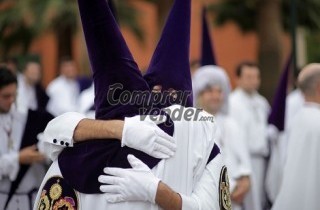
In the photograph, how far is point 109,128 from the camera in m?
3.27

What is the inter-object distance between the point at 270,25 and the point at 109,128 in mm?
15919

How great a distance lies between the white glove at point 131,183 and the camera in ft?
10.3

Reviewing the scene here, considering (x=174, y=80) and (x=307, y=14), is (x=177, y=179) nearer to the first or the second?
(x=174, y=80)

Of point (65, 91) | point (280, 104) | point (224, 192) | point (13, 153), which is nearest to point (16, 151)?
point (13, 153)

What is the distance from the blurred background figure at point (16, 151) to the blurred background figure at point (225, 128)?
→ 1.58 m

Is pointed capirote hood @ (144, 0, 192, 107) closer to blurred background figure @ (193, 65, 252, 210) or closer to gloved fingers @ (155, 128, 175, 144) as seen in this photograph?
gloved fingers @ (155, 128, 175, 144)

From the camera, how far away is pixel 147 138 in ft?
10.5

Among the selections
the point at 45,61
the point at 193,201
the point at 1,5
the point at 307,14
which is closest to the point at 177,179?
the point at 193,201

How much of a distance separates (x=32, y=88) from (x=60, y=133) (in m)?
6.05

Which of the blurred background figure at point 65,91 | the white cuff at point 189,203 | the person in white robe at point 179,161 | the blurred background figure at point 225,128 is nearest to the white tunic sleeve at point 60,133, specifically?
the person in white robe at point 179,161

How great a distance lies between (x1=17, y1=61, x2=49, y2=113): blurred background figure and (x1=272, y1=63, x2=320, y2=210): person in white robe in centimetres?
365

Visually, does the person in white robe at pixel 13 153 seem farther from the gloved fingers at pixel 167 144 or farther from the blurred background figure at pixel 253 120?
the blurred background figure at pixel 253 120

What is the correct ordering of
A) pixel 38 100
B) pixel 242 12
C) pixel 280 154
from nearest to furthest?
pixel 280 154, pixel 38 100, pixel 242 12

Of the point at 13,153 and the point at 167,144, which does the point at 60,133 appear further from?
the point at 13,153
